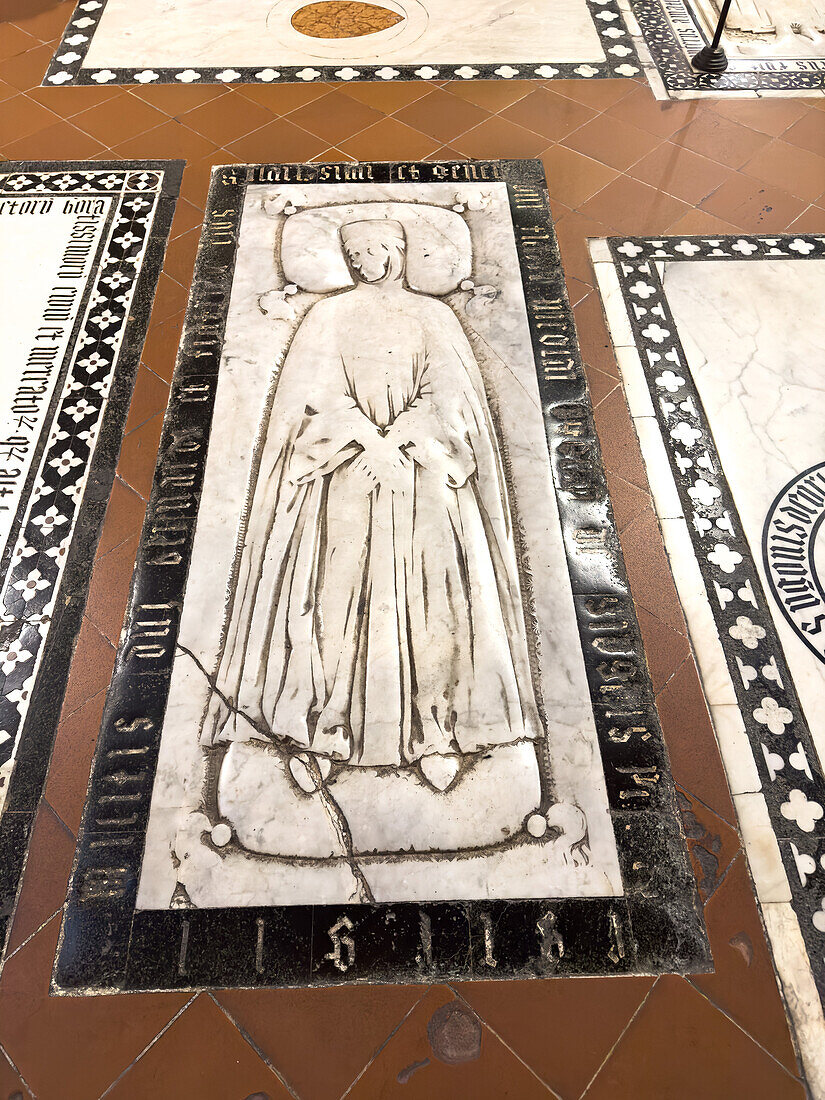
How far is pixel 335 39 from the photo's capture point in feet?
12.8

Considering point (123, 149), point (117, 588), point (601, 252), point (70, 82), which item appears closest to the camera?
point (117, 588)

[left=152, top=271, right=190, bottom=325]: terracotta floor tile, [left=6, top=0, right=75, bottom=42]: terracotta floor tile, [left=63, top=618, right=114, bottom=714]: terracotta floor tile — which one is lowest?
[left=63, top=618, right=114, bottom=714]: terracotta floor tile

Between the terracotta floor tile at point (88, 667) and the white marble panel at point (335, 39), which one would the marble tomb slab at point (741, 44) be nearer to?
the white marble panel at point (335, 39)

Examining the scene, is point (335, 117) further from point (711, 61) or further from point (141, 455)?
point (141, 455)

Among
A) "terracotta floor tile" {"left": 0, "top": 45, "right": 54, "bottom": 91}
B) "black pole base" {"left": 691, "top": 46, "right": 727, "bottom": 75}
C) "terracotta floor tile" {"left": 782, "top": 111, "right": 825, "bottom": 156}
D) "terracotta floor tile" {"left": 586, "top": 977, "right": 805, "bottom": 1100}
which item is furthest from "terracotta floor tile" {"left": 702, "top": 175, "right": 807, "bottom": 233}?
"terracotta floor tile" {"left": 0, "top": 45, "right": 54, "bottom": 91}

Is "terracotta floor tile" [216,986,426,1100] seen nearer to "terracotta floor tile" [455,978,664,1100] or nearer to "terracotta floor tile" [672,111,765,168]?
"terracotta floor tile" [455,978,664,1100]

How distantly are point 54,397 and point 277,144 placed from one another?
1.54 metres

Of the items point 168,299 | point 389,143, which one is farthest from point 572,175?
point 168,299

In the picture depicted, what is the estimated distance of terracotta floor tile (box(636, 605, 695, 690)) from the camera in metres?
2.08

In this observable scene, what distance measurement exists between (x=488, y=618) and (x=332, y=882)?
0.73m

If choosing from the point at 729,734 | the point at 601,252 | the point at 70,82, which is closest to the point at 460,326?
the point at 601,252

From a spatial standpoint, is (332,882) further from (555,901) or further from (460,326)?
(460,326)

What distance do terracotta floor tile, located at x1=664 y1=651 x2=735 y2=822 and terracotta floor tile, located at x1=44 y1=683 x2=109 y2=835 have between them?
1.43 metres

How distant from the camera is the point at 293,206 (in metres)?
3.01
